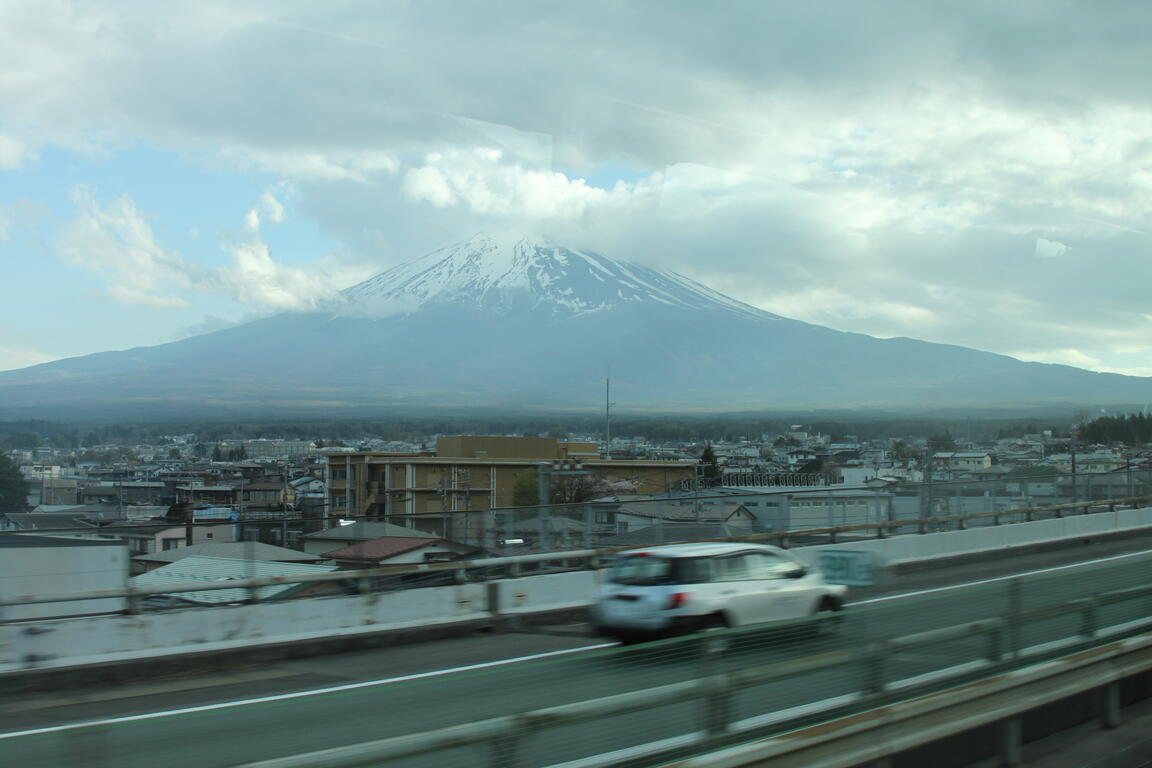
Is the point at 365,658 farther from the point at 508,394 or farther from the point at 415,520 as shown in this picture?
the point at 508,394

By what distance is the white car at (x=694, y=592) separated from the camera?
12.1 meters

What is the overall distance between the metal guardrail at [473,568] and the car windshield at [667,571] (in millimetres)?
3900

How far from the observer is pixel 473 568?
16.5m

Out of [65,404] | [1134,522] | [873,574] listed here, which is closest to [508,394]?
[65,404]

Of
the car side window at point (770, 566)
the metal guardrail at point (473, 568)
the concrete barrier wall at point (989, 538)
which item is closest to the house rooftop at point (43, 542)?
the metal guardrail at point (473, 568)

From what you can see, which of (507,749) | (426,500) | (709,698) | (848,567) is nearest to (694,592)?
(848,567)

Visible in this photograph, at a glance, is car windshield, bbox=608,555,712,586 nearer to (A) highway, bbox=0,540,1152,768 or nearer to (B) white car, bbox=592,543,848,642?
(B) white car, bbox=592,543,848,642

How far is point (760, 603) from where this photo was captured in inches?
502

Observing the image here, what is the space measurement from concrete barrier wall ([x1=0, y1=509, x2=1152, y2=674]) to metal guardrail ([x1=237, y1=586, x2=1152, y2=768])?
878 cm

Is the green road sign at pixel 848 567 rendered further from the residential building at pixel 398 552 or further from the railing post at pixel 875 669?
the railing post at pixel 875 669

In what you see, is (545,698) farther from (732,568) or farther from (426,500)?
(426,500)

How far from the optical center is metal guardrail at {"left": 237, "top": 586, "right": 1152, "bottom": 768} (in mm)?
4139

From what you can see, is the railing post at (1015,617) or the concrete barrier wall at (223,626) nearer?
the railing post at (1015,617)

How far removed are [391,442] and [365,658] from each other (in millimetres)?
70185
